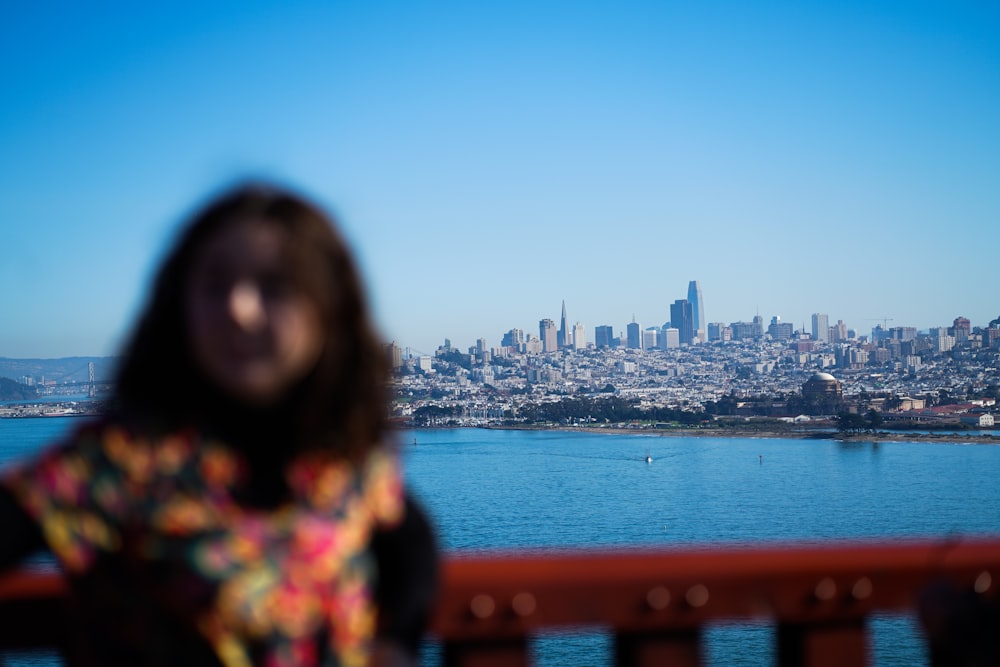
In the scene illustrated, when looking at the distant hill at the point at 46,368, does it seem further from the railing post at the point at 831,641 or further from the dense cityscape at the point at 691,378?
the railing post at the point at 831,641

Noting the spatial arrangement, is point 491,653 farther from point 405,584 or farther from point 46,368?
point 46,368

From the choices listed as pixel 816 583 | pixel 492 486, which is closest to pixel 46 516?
pixel 816 583

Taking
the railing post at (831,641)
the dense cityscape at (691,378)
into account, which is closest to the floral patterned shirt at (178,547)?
the railing post at (831,641)

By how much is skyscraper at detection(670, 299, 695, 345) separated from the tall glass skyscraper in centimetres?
96

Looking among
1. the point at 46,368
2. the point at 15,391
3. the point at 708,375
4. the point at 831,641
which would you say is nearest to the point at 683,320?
the point at 708,375

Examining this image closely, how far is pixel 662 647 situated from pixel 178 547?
0.51 m

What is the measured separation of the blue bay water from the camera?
22.8 m

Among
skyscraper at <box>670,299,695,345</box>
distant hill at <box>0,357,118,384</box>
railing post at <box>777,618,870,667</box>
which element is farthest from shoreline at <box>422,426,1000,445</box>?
skyscraper at <box>670,299,695,345</box>

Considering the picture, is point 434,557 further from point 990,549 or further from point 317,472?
point 990,549

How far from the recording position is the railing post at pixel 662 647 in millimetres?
984

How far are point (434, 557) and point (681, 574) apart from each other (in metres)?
0.27

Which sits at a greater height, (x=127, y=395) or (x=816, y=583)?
(x=127, y=395)

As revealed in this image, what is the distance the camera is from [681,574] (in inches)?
37.9

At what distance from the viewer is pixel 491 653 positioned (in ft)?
3.16
